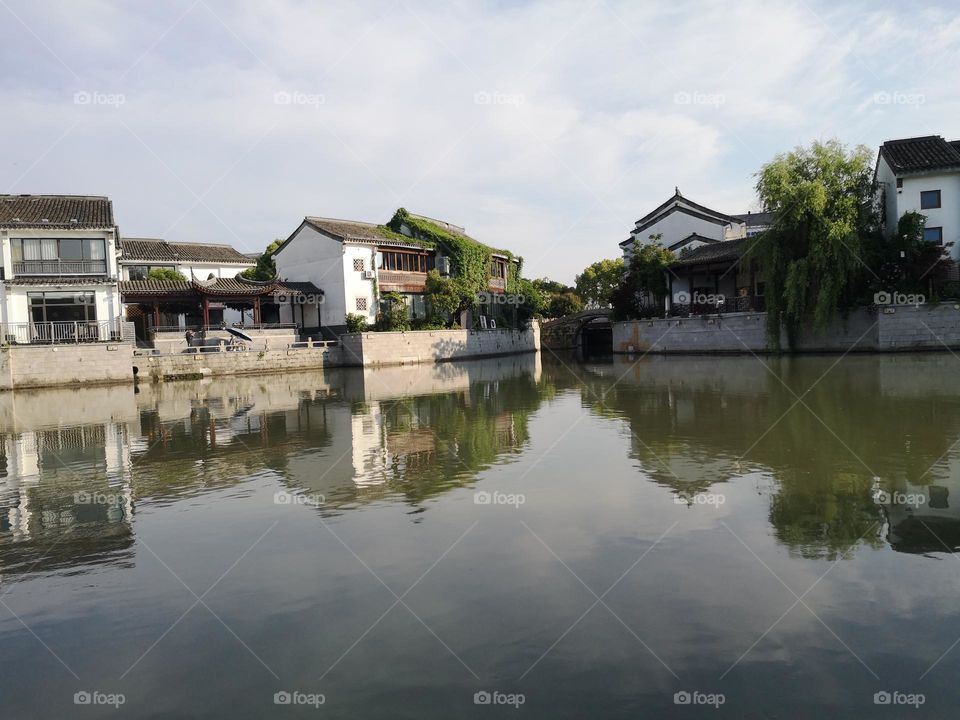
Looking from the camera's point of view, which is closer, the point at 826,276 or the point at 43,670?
the point at 43,670

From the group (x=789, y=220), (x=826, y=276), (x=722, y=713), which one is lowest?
(x=722, y=713)

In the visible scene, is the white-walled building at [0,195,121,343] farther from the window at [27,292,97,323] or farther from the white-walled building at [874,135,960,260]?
the white-walled building at [874,135,960,260]

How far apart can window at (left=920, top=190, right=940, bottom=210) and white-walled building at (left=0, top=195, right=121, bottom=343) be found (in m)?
35.4

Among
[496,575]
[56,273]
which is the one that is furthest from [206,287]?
[496,575]

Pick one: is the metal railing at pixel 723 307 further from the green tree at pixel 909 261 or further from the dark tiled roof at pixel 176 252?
the dark tiled roof at pixel 176 252

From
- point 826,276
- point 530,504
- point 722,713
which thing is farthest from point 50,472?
point 826,276

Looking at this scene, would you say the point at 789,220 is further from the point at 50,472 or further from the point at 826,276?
the point at 50,472

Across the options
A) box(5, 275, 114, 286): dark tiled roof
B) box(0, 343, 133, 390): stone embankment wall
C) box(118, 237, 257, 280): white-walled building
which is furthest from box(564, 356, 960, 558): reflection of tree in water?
box(118, 237, 257, 280): white-walled building

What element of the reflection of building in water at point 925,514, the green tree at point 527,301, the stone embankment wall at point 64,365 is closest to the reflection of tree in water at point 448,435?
the reflection of building in water at point 925,514

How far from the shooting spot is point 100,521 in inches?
278

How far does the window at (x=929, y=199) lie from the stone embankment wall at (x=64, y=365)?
34.4 meters

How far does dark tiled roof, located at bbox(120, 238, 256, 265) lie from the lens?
42219mm

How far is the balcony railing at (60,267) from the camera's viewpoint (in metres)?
28.7

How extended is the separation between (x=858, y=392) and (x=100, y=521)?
48.3 feet
